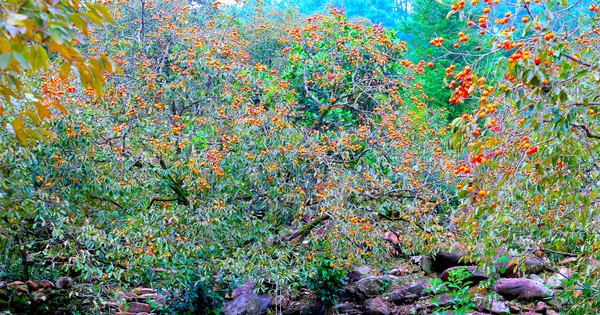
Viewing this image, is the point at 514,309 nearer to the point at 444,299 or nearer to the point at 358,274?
the point at 444,299

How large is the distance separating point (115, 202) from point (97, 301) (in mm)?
1093

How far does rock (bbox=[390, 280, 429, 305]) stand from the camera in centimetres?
829

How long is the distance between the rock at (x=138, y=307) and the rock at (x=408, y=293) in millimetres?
3389

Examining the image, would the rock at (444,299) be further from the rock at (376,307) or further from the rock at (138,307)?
the rock at (138,307)

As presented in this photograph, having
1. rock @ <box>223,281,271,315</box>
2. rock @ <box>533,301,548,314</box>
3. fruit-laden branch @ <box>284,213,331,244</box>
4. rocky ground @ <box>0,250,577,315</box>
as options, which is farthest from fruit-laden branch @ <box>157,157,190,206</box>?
rock @ <box>533,301,548,314</box>

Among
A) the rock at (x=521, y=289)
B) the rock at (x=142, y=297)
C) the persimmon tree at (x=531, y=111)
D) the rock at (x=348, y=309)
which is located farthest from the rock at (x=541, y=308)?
the rock at (x=142, y=297)

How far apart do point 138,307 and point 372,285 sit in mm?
3276

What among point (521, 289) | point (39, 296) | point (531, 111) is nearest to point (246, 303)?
point (39, 296)

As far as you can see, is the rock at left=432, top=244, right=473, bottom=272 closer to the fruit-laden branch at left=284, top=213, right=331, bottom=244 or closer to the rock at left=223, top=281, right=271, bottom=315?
the rock at left=223, top=281, right=271, bottom=315

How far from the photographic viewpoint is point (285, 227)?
22.0ft

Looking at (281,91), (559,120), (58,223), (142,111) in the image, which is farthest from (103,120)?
(559,120)

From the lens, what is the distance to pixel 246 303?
8.16 m

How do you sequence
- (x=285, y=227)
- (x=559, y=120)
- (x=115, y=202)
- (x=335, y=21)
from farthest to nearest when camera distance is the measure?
(x=335, y=21), (x=285, y=227), (x=115, y=202), (x=559, y=120)

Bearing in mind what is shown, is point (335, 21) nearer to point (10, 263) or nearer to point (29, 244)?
point (29, 244)
